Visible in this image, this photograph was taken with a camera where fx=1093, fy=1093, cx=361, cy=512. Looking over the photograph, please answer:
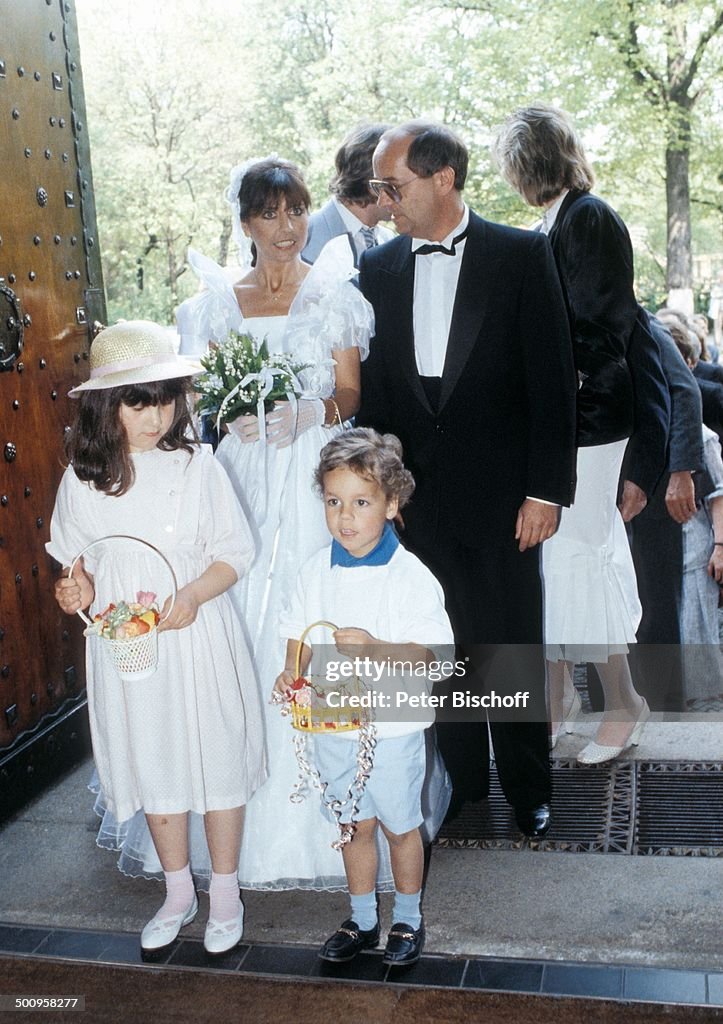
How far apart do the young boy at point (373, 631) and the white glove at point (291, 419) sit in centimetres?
49

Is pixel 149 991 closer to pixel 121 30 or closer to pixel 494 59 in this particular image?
pixel 494 59

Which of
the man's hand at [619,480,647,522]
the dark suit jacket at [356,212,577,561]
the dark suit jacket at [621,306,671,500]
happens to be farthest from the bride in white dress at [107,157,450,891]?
the man's hand at [619,480,647,522]

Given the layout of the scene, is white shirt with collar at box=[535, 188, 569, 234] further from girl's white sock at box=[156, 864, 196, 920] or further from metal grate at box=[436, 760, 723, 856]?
girl's white sock at box=[156, 864, 196, 920]

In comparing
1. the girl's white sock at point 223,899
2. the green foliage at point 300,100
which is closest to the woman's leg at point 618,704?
→ the girl's white sock at point 223,899

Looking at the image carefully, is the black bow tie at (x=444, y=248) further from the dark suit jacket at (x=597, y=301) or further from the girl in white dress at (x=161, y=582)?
the girl in white dress at (x=161, y=582)

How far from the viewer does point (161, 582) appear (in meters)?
2.83

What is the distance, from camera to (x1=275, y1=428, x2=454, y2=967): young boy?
8.58 ft

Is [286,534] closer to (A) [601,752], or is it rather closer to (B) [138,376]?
(B) [138,376]

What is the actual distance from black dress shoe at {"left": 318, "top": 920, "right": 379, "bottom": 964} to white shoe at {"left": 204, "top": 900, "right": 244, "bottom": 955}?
0.77 ft

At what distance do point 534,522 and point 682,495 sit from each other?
4.32 feet

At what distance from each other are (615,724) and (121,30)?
2198 cm

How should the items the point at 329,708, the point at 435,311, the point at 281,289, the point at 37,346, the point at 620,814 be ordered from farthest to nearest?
the point at 37,346, the point at 620,814, the point at 281,289, the point at 435,311, the point at 329,708

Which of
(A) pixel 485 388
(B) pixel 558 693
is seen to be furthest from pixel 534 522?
(B) pixel 558 693

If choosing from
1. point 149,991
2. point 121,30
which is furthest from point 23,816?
point 121,30
